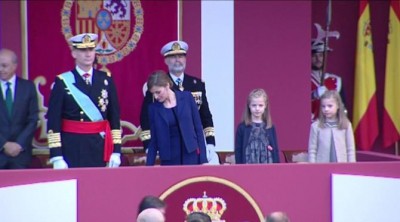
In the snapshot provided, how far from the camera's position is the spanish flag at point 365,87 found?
40.0 ft

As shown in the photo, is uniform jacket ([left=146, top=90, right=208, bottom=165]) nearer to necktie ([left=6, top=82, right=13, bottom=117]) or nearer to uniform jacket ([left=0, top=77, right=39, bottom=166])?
uniform jacket ([left=0, top=77, right=39, bottom=166])

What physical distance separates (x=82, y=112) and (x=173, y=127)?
2.61ft

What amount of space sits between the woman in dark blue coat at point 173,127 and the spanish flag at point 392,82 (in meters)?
3.59

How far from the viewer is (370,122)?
12258 mm

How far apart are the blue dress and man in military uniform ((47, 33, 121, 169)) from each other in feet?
1.60

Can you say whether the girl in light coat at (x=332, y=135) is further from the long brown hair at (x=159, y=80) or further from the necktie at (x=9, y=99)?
the necktie at (x=9, y=99)

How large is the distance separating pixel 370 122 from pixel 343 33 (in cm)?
120

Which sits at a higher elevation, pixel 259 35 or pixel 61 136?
pixel 259 35

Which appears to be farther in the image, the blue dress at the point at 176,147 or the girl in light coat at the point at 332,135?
the girl in light coat at the point at 332,135

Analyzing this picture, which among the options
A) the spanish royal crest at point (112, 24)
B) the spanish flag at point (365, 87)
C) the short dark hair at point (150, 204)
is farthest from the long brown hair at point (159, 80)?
the spanish flag at point (365, 87)

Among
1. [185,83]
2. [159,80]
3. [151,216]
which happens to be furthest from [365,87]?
[151,216]

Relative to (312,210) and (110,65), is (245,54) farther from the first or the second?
(312,210)

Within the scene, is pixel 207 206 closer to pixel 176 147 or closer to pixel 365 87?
pixel 176 147

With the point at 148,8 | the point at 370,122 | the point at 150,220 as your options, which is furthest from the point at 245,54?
the point at 150,220
